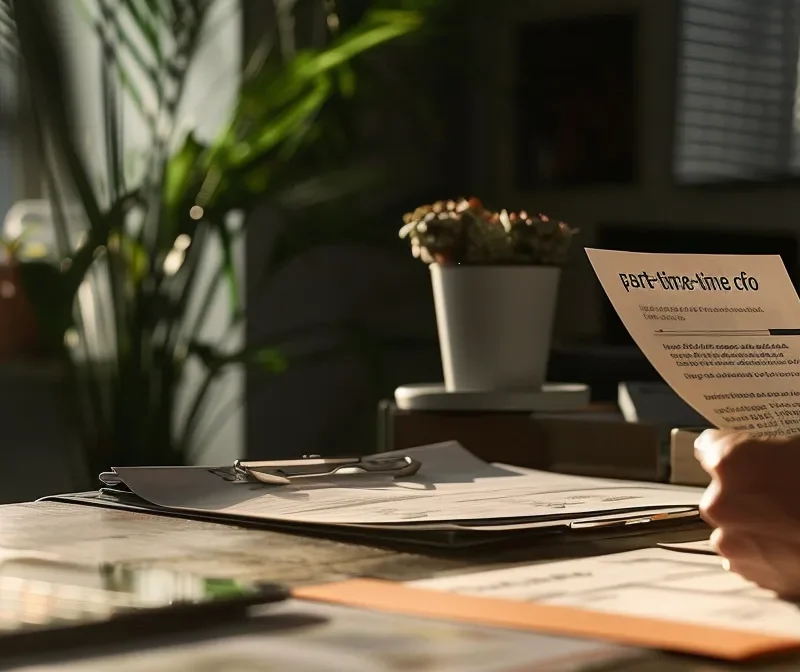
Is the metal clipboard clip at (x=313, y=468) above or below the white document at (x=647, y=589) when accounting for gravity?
above

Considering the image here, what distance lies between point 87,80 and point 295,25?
624mm

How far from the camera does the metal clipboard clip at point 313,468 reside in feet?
2.64

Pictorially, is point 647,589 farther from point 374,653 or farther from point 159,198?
point 159,198

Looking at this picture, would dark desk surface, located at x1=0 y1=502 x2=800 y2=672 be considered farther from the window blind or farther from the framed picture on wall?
the framed picture on wall

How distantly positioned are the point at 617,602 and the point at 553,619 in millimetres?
48

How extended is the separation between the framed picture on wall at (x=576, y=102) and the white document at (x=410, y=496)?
2.48 metres

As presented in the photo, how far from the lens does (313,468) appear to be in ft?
2.76

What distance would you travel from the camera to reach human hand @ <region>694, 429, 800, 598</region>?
0.54 metres

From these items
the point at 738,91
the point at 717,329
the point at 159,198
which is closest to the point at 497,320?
the point at 717,329

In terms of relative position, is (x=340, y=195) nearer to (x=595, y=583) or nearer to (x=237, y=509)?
(x=237, y=509)

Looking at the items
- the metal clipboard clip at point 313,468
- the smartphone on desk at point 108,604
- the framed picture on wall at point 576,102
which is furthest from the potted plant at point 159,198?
the smartphone on desk at point 108,604

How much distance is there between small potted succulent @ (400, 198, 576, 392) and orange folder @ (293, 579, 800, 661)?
2.03 feet

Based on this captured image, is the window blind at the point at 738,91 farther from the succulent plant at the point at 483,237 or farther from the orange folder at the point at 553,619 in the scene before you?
the orange folder at the point at 553,619

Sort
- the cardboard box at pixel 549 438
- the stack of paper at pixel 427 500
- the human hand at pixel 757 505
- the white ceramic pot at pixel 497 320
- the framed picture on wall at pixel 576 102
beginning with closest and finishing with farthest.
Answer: the human hand at pixel 757 505
the stack of paper at pixel 427 500
the cardboard box at pixel 549 438
the white ceramic pot at pixel 497 320
the framed picture on wall at pixel 576 102
